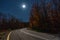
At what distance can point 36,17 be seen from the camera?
25.9m

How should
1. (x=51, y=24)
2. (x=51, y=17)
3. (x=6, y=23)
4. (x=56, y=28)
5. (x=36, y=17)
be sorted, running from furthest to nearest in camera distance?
(x=36, y=17)
(x=51, y=17)
(x=51, y=24)
(x=56, y=28)
(x=6, y=23)

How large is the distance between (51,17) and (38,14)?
3480 millimetres

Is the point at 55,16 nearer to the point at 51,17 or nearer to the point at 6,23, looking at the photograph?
the point at 51,17

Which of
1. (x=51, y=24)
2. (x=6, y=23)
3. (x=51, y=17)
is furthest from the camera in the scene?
(x=51, y=17)

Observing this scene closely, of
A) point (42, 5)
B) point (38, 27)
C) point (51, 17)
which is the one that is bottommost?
point (38, 27)

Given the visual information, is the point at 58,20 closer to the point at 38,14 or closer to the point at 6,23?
the point at 38,14

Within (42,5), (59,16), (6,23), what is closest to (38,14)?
(42,5)

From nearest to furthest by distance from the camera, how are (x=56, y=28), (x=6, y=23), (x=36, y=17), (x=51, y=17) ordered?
(x=6, y=23) < (x=56, y=28) < (x=51, y=17) < (x=36, y=17)

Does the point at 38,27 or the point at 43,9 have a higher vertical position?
the point at 43,9

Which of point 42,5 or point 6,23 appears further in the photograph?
point 42,5

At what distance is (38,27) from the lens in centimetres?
2450

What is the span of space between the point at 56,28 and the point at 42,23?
15.0ft

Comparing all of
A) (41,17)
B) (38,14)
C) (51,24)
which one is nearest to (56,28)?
(51,24)

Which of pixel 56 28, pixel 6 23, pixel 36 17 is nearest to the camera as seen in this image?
pixel 6 23
